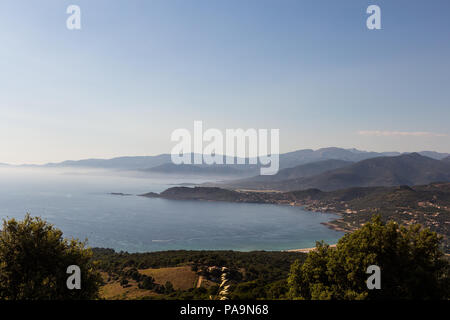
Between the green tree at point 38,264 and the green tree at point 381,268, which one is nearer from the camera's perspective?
the green tree at point 38,264

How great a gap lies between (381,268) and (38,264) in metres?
20.8

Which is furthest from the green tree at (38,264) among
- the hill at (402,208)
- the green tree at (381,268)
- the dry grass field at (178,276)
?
the hill at (402,208)

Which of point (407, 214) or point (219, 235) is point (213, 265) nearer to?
point (219, 235)

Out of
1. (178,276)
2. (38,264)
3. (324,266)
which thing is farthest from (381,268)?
(178,276)

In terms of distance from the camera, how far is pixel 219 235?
11725 cm

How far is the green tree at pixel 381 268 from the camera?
48.5 ft

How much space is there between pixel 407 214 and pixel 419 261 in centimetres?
14103

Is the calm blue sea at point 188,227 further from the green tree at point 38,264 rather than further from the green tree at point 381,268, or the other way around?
the green tree at point 381,268

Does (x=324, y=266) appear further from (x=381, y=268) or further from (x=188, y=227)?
(x=188, y=227)

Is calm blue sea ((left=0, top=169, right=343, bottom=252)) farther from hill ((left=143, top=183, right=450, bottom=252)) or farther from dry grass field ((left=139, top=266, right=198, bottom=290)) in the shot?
dry grass field ((left=139, top=266, right=198, bottom=290))

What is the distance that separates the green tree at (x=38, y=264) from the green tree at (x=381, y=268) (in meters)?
14.4
